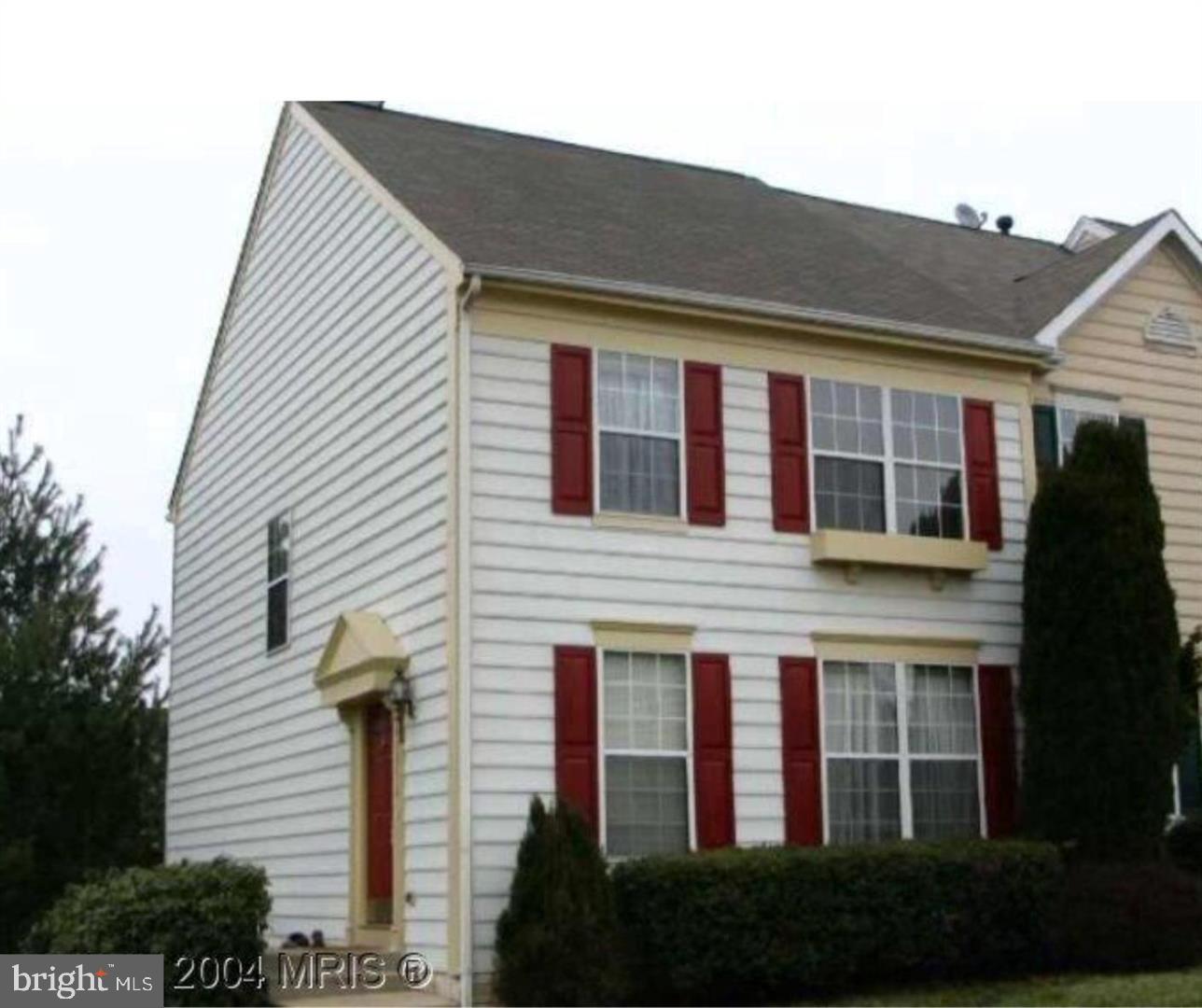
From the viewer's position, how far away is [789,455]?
15.9 meters

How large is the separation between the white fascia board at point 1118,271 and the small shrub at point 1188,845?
497 centimetres

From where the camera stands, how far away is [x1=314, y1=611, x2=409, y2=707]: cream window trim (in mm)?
14852

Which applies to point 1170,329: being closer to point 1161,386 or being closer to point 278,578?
point 1161,386

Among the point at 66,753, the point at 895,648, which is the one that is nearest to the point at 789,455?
the point at 895,648

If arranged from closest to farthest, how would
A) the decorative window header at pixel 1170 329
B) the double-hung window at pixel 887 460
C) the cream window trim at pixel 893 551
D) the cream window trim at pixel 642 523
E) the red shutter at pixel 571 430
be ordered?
the red shutter at pixel 571 430, the cream window trim at pixel 642 523, the cream window trim at pixel 893 551, the double-hung window at pixel 887 460, the decorative window header at pixel 1170 329

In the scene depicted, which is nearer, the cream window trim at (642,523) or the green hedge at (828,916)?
the green hedge at (828,916)

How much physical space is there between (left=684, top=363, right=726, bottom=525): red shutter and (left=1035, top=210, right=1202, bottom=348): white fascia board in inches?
154

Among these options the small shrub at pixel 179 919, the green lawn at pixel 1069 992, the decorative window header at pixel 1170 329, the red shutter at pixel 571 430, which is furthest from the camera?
the decorative window header at pixel 1170 329

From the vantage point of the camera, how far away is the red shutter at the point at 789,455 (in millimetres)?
15766

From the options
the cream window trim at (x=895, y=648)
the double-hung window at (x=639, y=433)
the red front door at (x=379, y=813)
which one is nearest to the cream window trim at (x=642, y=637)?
the double-hung window at (x=639, y=433)

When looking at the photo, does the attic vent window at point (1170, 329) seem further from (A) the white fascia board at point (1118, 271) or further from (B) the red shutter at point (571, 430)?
(B) the red shutter at point (571, 430)

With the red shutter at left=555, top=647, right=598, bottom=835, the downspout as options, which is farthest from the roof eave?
the red shutter at left=555, top=647, right=598, bottom=835

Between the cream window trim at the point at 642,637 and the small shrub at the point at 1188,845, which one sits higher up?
the cream window trim at the point at 642,637

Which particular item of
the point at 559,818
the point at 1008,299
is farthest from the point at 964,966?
the point at 1008,299
